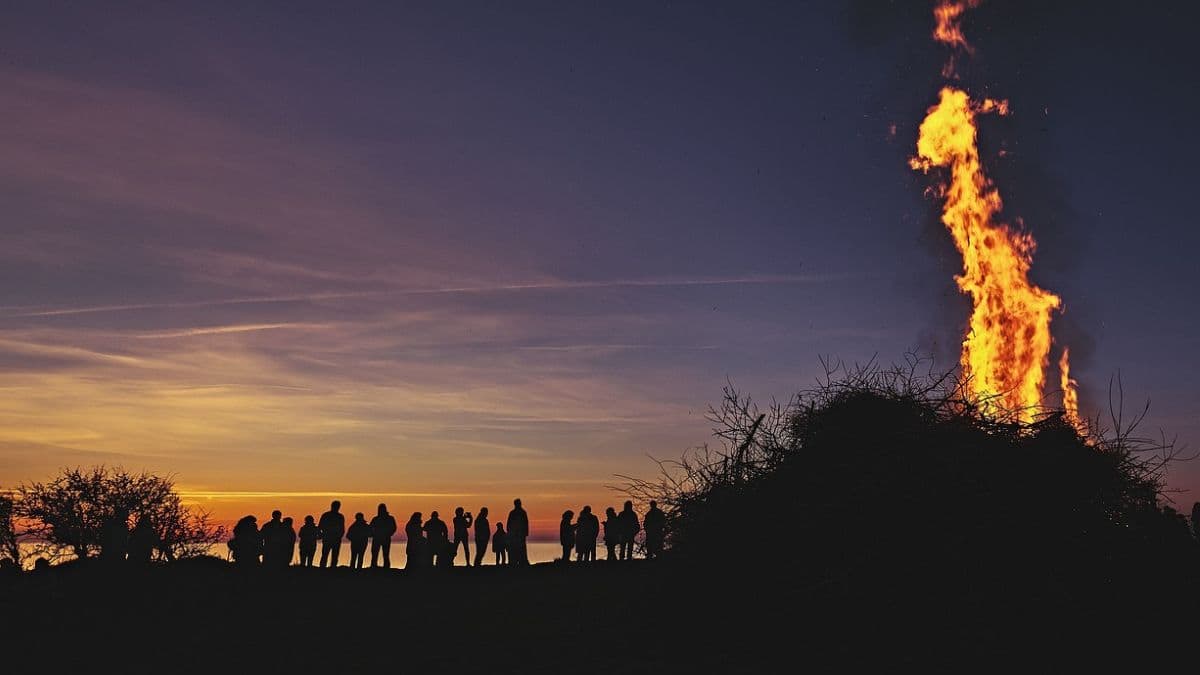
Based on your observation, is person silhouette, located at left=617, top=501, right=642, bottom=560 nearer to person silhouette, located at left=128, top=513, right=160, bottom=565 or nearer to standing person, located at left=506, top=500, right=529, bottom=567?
standing person, located at left=506, top=500, right=529, bottom=567

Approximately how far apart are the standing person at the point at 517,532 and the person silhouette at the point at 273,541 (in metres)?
5.76

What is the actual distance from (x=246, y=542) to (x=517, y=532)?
264 inches

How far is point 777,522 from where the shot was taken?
50.0 feet

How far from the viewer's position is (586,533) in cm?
2888

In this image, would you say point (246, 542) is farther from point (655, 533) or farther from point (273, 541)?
point (655, 533)

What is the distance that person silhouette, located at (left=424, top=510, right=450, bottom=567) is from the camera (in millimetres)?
27562

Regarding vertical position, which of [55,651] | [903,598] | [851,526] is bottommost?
[55,651]

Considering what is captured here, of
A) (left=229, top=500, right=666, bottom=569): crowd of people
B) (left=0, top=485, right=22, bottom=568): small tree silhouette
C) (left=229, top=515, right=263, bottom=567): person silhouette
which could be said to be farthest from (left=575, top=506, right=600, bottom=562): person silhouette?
(left=0, top=485, right=22, bottom=568): small tree silhouette

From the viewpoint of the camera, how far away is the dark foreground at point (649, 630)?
13547 mm

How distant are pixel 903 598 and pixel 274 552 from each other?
16884 millimetres

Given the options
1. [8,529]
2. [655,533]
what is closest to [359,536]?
[655,533]

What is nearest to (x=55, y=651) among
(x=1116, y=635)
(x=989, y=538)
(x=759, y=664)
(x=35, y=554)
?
(x=759, y=664)

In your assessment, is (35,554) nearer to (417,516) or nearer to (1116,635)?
(417,516)

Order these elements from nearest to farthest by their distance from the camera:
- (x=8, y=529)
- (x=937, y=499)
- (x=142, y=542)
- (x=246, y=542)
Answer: (x=937, y=499), (x=246, y=542), (x=142, y=542), (x=8, y=529)
